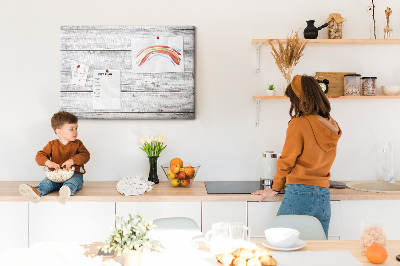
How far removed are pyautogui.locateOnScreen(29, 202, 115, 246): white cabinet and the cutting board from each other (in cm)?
Result: 176

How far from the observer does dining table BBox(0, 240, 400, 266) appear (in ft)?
4.89

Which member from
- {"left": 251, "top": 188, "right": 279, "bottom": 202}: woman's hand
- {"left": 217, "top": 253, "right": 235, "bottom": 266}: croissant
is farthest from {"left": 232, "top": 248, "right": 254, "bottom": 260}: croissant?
{"left": 251, "top": 188, "right": 279, "bottom": 202}: woman's hand

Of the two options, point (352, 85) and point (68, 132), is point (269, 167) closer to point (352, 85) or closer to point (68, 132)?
point (352, 85)

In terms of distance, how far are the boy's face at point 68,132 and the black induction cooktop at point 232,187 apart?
97cm

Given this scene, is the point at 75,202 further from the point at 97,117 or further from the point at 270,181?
the point at 270,181

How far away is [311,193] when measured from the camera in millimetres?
2393

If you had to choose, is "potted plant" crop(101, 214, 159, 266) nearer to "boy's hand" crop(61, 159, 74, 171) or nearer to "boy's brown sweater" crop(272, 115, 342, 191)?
"boy's brown sweater" crop(272, 115, 342, 191)

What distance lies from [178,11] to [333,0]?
115cm

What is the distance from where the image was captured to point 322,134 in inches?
92.4

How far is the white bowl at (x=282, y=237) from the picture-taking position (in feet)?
5.27

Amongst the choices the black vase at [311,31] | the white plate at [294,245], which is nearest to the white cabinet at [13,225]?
the white plate at [294,245]

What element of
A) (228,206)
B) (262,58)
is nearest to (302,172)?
(228,206)

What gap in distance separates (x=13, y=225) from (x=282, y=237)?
1812 mm

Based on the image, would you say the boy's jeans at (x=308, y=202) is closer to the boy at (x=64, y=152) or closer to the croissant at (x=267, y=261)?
A: the croissant at (x=267, y=261)
